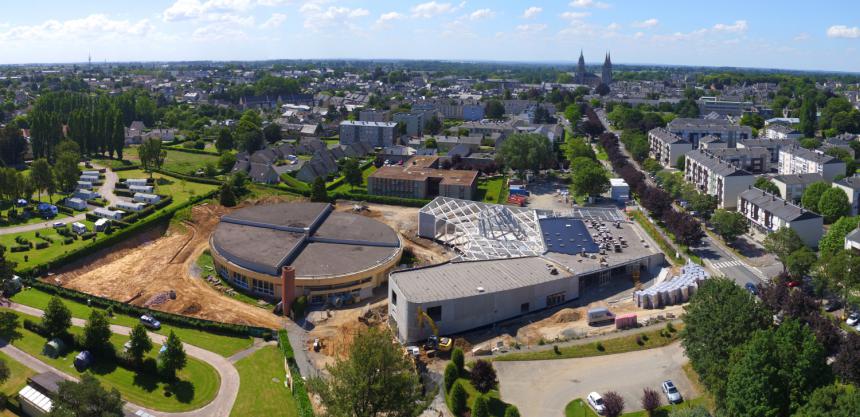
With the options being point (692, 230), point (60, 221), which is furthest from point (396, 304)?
point (60, 221)

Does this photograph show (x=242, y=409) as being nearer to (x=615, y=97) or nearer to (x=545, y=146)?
(x=545, y=146)

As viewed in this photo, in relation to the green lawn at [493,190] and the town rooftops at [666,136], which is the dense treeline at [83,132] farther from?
the town rooftops at [666,136]

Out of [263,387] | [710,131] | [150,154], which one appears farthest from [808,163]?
[150,154]

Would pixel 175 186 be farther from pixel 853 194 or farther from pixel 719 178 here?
pixel 853 194

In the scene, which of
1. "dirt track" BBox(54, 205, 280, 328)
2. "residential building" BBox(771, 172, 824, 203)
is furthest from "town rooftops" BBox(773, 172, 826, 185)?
"dirt track" BBox(54, 205, 280, 328)

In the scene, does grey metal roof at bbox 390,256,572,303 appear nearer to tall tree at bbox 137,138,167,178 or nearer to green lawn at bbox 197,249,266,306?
green lawn at bbox 197,249,266,306

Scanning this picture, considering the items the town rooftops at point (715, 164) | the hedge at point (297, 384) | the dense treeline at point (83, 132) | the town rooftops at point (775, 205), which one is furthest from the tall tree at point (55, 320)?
the town rooftops at point (715, 164)
